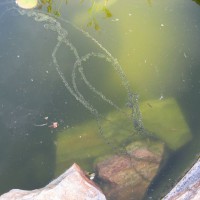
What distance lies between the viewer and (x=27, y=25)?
405 cm

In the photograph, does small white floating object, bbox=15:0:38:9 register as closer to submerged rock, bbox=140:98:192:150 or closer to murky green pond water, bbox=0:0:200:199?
murky green pond water, bbox=0:0:200:199

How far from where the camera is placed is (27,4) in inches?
166

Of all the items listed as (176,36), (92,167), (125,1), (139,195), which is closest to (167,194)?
(139,195)

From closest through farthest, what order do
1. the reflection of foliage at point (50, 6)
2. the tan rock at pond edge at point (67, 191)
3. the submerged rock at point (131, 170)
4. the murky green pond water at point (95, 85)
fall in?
the tan rock at pond edge at point (67, 191), the submerged rock at point (131, 170), the murky green pond water at point (95, 85), the reflection of foliage at point (50, 6)

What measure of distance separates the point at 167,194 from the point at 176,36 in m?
1.74

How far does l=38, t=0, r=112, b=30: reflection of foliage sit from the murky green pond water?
0.05ft

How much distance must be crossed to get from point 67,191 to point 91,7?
225 centimetres

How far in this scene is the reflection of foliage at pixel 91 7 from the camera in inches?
160

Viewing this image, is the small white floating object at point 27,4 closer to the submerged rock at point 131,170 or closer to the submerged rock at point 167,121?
the submerged rock at point 167,121

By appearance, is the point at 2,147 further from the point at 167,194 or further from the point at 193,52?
the point at 193,52

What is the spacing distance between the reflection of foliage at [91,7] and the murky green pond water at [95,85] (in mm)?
15

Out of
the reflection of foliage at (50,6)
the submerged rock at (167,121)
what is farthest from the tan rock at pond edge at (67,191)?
the reflection of foliage at (50,6)

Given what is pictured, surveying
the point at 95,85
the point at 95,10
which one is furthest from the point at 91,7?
the point at 95,85

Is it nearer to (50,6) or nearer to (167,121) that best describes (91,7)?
(50,6)
